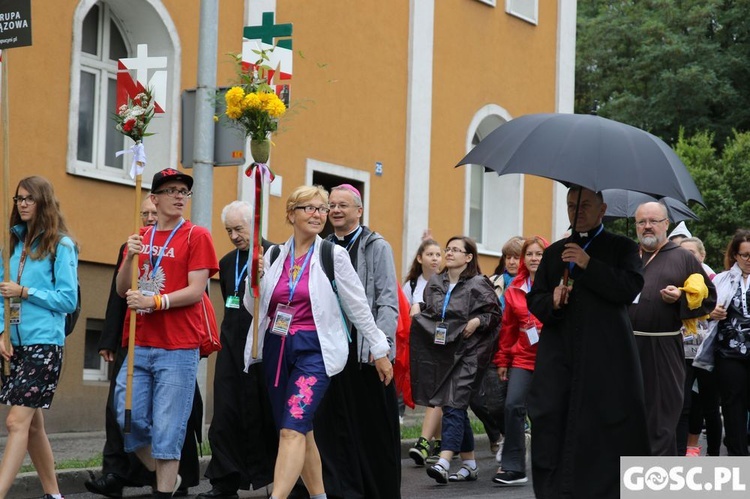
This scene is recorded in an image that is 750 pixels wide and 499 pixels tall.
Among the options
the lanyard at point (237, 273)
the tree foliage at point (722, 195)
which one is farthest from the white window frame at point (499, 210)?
the lanyard at point (237, 273)

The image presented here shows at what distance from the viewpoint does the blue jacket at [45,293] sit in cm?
822

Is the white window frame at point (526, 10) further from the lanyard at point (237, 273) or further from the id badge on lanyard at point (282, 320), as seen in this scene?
the id badge on lanyard at point (282, 320)

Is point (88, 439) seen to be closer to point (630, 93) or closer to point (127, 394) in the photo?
point (127, 394)

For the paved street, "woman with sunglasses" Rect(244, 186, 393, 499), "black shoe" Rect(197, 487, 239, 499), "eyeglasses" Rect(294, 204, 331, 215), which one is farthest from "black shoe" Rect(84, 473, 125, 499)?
"eyeglasses" Rect(294, 204, 331, 215)

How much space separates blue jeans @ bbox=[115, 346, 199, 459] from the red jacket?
11.4ft

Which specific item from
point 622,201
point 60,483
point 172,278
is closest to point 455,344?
point 622,201

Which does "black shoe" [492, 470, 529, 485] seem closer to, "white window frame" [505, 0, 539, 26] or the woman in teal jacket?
the woman in teal jacket

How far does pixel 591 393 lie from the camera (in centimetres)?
745

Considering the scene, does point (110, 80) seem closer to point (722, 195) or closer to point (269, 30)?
point (269, 30)

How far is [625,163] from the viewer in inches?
281

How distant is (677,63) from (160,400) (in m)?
33.0

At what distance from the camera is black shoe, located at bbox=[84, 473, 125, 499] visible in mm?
9500

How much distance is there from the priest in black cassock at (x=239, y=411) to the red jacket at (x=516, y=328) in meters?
2.31

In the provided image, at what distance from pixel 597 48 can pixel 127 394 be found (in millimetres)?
34932
